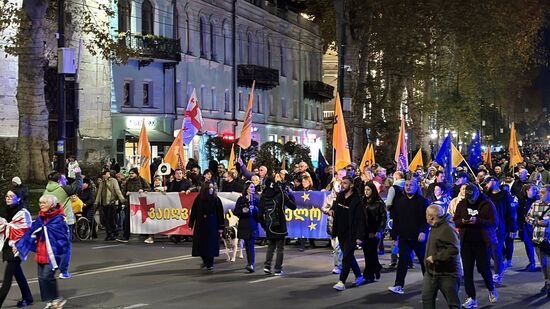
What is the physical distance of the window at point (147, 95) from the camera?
41781 millimetres

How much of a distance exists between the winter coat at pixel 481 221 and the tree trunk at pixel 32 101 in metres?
17.8

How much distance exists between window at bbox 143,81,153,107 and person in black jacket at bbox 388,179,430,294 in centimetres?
3082

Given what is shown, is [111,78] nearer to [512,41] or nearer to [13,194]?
[512,41]

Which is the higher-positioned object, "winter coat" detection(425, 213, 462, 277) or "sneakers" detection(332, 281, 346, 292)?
"winter coat" detection(425, 213, 462, 277)

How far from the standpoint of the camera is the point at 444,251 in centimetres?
923

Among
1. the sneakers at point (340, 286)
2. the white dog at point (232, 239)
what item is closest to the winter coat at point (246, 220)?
the white dog at point (232, 239)

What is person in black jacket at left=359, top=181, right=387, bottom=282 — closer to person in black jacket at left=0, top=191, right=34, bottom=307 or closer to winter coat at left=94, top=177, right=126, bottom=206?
person in black jacket at left=0, top=191, right=34, bottom=307

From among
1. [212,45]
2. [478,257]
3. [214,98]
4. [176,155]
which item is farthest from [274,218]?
[212,45]

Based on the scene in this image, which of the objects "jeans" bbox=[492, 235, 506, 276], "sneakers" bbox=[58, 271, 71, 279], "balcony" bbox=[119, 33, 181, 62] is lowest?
"sneakers" bbox=[58, 271, 71, 279]

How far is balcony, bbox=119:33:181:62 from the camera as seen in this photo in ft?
128

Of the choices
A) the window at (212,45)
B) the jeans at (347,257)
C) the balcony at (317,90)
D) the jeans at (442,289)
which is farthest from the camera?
the balcony at (317,90)

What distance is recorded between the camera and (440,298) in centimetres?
1180

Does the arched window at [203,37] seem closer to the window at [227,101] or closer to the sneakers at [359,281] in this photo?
the window at [227,101]

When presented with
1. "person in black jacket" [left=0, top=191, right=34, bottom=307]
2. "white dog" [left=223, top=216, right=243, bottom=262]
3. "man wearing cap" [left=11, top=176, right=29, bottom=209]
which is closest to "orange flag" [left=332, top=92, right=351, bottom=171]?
"white dog" [left=223, top=216, right=243, bottom=262]
